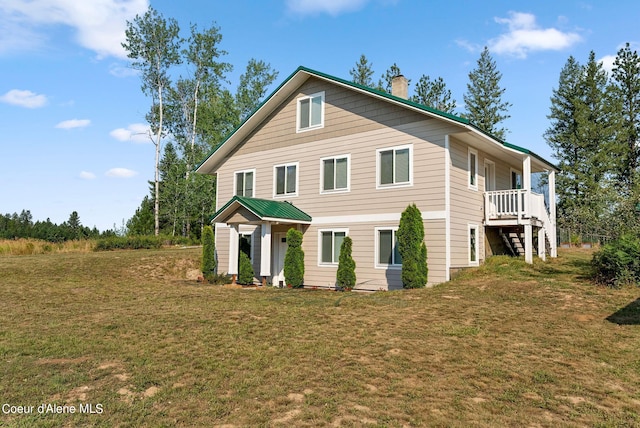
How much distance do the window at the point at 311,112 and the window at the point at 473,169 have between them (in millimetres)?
5829

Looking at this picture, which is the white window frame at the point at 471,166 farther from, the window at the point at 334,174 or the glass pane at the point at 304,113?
the glass pane at the point at 304,113

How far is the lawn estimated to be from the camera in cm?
486

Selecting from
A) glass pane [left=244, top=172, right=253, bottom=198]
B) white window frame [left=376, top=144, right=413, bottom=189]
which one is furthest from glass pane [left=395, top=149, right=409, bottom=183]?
glass pane [left=244, top=172, right=253, bottom=198]

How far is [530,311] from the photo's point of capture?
957 cm

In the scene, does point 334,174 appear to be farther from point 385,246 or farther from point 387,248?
point 387,248

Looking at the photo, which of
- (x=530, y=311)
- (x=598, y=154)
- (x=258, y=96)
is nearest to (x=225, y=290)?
(x=530, y=311)

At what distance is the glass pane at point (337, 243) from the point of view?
649 inches

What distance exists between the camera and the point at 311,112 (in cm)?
1781

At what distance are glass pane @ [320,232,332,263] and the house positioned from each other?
0.04m

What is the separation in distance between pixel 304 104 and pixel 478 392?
1466 cm

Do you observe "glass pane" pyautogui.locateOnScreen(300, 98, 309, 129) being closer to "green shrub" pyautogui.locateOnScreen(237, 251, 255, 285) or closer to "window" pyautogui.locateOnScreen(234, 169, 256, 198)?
"window" pyautogui.locateOnScreen(234, 169, 256, 198)

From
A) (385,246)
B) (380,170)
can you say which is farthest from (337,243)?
(380,170)

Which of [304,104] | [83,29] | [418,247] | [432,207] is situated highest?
[83,29]

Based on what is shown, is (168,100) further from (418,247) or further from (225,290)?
(418,247)
